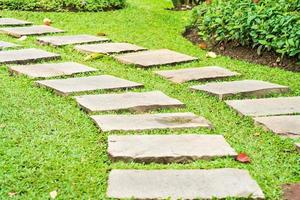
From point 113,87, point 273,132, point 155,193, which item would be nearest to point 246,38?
point 113,87

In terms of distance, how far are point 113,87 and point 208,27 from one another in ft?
7.43

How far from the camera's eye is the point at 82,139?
11.1 ft

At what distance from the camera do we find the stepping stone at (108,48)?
557 centimetres

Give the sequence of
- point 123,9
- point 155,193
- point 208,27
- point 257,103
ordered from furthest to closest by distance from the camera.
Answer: point 123,9 < point 208,27 < point 257,103 < point 155,193

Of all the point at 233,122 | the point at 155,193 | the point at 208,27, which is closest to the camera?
the point at 155,193

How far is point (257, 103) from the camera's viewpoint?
4.07 metres

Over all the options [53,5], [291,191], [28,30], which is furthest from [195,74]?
[53,5]

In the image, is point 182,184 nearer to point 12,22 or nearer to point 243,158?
point 243,158

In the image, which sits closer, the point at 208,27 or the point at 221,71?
the point at 221,71

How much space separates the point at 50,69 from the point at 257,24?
2.07 m

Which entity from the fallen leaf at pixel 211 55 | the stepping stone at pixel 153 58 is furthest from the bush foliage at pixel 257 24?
the stepping stone at pixel 153 58

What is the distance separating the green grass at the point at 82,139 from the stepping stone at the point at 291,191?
0.10 feet

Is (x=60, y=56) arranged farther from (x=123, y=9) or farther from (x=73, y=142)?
(x=123, y=9)

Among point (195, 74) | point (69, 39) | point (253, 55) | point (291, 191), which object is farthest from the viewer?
point (69, 39)
